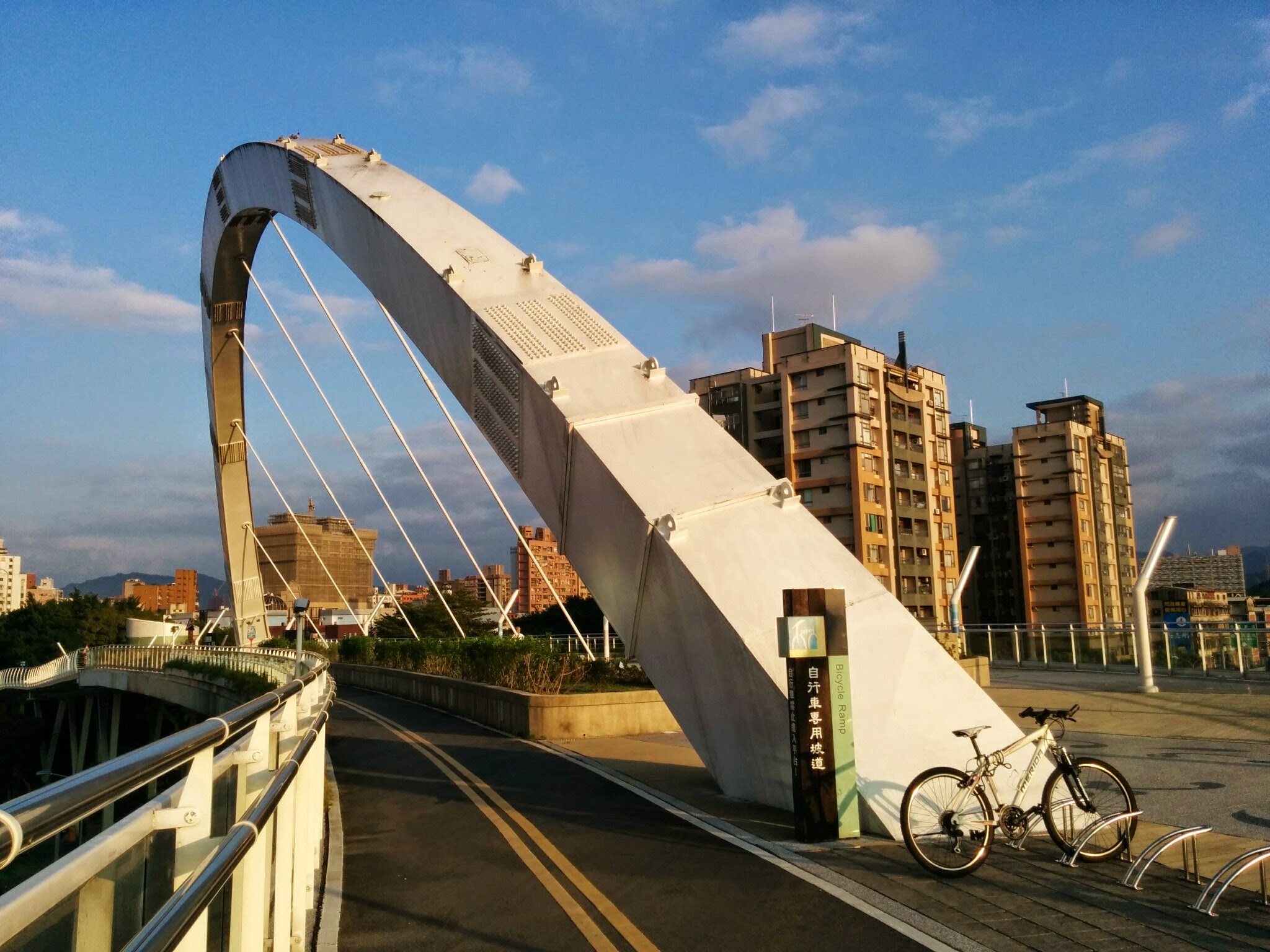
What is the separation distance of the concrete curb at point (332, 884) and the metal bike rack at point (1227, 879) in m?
5.22

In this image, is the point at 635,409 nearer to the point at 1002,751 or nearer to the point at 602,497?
the point at 602,497

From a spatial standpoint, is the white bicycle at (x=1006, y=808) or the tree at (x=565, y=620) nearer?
the white bicycle at (x=1006, y=808)

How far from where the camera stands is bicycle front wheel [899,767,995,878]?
23.0ft

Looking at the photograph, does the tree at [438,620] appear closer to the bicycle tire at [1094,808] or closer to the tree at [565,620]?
the tree at [565,620]

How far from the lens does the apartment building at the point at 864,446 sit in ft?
234

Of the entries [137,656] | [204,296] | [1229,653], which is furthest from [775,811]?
[137,656]

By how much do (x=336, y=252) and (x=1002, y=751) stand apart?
51.5 ft

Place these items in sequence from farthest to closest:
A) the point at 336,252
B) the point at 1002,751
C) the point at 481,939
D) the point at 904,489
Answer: the point at 904,489 → the point at 336,252 → the point at 1002,751 → the point at 481,939

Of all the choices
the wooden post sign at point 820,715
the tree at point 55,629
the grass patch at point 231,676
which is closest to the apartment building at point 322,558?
the tree at point 55,629

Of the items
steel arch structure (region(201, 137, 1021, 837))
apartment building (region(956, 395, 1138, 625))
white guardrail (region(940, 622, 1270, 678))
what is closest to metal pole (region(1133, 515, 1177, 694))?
white guardrail (region(940, 622, 1270, 678))

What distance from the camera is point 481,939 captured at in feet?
20.0

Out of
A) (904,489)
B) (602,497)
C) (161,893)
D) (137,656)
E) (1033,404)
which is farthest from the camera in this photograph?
(1033,404)

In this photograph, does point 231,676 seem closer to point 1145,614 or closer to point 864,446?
point 1145,614

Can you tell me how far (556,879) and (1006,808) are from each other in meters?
3.43
